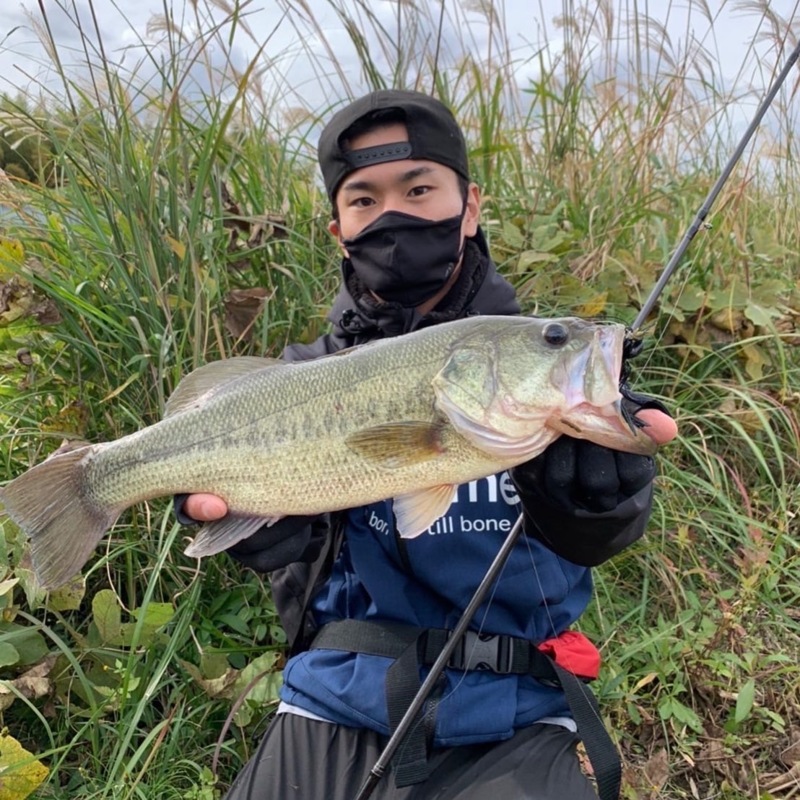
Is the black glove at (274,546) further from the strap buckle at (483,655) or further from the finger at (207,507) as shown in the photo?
the strap buckle at (483,655)

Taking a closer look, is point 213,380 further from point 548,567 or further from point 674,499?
point 674,499

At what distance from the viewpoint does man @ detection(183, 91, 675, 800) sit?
5.97 feet

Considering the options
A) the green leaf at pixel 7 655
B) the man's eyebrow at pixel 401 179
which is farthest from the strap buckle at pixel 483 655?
the man's eyebrow at pixel 401 179

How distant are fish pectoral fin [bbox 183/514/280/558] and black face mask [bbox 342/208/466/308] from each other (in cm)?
92

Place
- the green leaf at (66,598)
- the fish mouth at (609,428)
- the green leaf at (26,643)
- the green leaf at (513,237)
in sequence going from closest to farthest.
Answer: the fish mouth at (609,428) < the green leaf at (26,643) < the green leaf at (66,598) < the green leaf at (513,237)

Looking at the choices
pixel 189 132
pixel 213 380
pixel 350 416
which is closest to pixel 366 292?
pixel 213 380

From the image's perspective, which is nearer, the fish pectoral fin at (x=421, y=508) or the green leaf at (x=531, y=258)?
the fish pectoral fin at (x=421, y=508)

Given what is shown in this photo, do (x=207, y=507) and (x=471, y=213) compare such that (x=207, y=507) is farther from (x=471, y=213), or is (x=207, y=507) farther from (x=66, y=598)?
(x=471, y=213)

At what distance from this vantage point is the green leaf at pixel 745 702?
231cm

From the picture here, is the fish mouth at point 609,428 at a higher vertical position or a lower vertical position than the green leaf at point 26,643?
higher

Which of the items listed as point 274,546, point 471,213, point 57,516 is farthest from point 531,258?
point 57,516

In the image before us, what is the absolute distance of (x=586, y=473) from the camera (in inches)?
67.2

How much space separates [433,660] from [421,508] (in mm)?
588

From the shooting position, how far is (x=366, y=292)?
249cm
